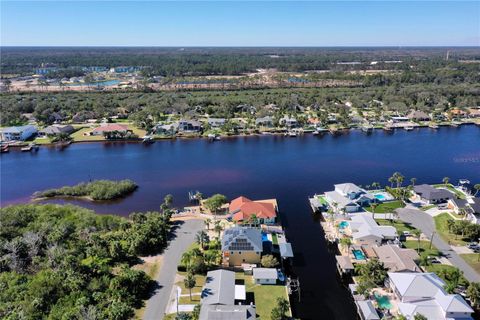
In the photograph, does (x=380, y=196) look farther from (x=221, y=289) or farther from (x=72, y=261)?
(x=72, y=261)

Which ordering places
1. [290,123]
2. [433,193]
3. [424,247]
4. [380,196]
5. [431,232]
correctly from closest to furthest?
[424,247] → [431,232] → [433,193] → [380,196] → [290,123]

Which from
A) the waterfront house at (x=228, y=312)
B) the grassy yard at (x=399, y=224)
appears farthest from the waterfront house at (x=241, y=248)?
the grassy yard at (x=399, y=224)

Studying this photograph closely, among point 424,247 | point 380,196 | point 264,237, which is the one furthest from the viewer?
point 380,196

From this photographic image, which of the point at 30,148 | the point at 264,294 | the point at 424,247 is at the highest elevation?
the point at 30,148

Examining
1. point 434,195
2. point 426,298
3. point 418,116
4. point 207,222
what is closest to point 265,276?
point 207,222

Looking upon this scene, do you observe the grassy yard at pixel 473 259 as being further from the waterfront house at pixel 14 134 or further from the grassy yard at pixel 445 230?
the waterfront house at pixel 14 134
